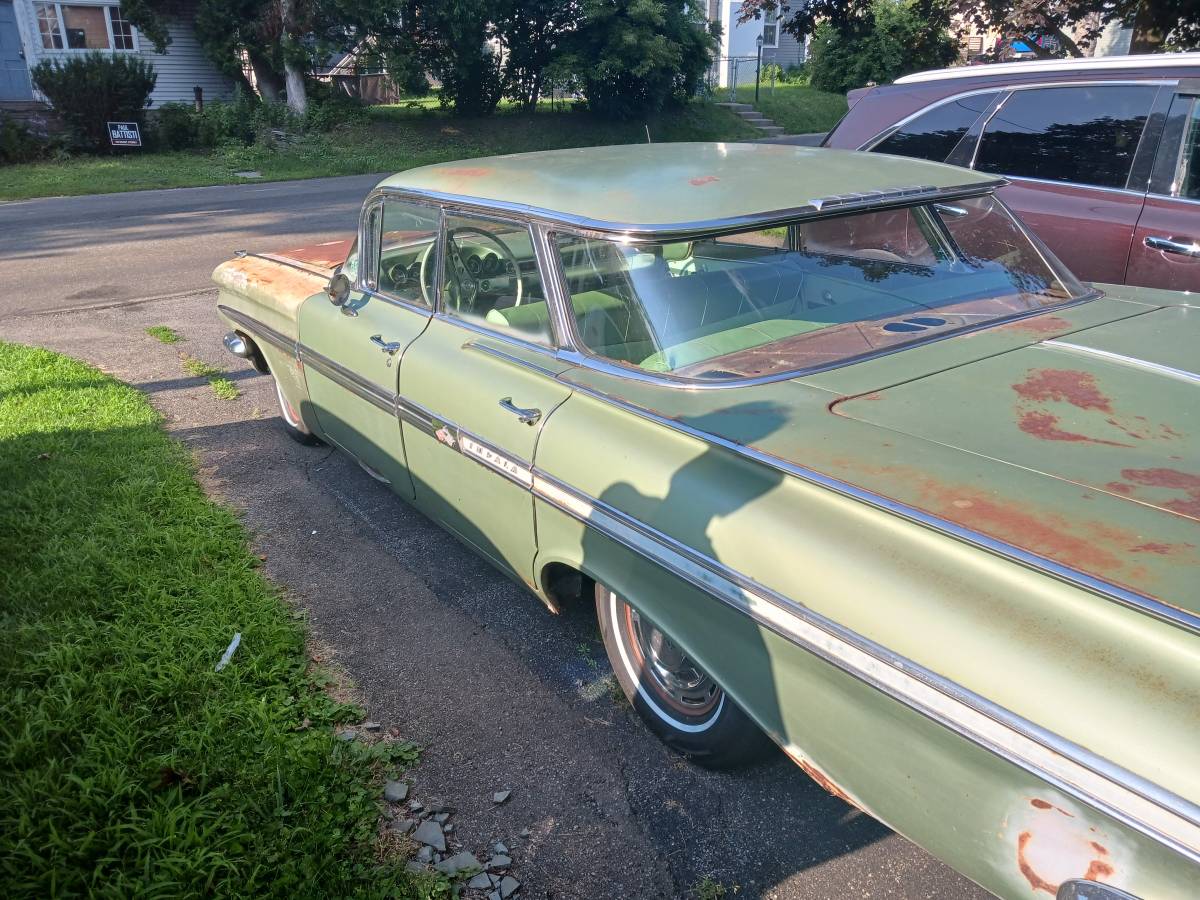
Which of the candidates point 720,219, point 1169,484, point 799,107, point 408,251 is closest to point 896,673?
point 1169,484

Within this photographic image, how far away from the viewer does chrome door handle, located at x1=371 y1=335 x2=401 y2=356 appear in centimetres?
355

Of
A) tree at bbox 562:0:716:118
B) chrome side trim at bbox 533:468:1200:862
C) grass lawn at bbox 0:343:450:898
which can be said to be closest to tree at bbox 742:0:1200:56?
chrome side trim at bbox 533:468:1200:862

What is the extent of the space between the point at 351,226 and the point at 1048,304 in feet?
33.5

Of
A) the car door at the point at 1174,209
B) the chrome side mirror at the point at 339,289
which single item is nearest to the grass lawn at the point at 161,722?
the chrome side mirror at the point at 339,289

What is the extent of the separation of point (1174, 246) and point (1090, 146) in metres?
0.74

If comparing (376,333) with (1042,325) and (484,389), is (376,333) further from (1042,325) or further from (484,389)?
(1042,325)

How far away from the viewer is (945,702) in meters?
1.70

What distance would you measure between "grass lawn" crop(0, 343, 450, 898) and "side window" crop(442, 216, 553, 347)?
4.43 ft

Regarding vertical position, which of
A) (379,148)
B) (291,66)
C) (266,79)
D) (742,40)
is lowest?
(379,148)

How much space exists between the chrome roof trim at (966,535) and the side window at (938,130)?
3454 mm

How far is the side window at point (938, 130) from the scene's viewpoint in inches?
198

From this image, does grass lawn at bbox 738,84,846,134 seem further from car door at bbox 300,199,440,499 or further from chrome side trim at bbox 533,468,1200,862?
chrome side trim at bbox 533,468,1200,862

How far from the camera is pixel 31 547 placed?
3.95 meters

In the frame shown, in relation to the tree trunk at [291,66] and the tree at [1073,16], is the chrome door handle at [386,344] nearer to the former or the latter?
the tree at [1073,16]
